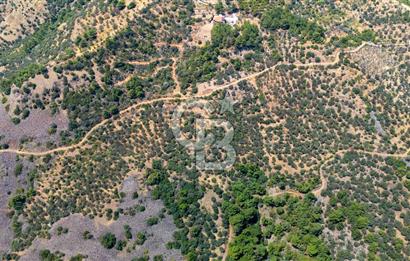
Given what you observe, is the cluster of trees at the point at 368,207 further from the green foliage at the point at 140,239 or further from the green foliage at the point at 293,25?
the green foliage at the point at 140,239

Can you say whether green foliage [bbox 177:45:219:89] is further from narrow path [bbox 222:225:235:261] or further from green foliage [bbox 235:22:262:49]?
narrow path [bbox 222:225:235:261]

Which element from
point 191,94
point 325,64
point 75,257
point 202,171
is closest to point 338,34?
point 325,64

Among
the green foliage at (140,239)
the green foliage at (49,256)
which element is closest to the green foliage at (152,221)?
the green foliage at (140,239)

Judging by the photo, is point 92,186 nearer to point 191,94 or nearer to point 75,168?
point 75,168

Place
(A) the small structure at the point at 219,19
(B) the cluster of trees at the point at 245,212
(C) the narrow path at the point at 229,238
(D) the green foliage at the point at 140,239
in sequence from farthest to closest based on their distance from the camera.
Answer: (A) the small structure at the point at 219,19 < (D) the green foliage at the point at 140,239 < (C) the narrow path at the point at 229,238 < (B) the cluster of trees at the point at 245,212

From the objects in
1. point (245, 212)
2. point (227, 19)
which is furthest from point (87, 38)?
point (245, 212)

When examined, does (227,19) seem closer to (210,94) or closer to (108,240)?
(210,94)
